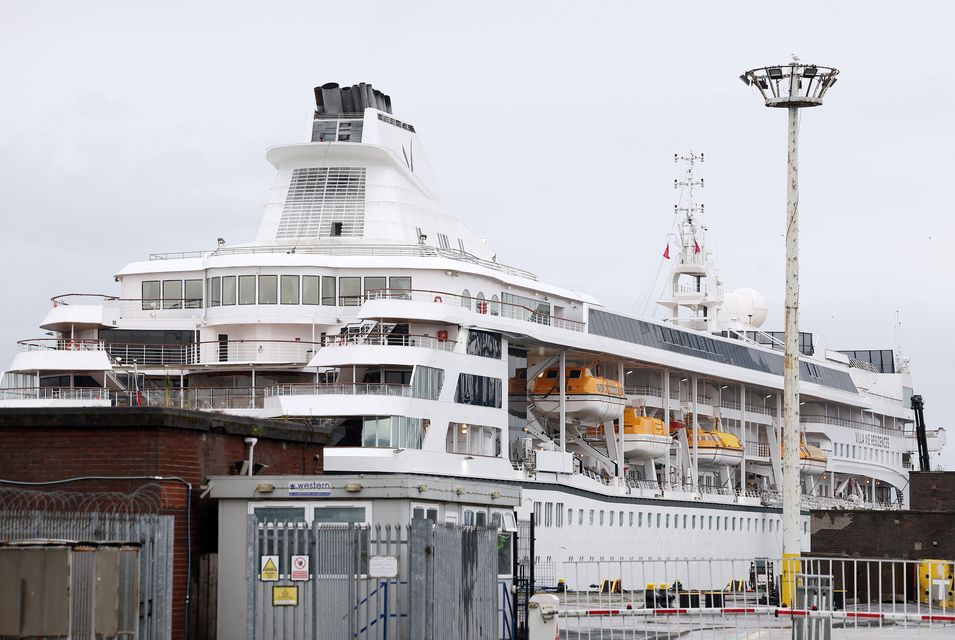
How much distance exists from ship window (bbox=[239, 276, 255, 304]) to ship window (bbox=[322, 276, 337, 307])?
228 centimetres

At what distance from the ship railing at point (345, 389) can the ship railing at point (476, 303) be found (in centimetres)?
340

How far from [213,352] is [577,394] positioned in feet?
48.1

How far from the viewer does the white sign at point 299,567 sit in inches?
902

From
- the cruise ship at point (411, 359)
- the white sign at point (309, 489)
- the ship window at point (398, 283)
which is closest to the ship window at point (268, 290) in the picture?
the cruise ship at point (411, 359)

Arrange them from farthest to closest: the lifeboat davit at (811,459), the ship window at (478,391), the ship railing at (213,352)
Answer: the lifeboat davit at (811,459) < the ship railing at (213,352) < the ship window at (478,391)

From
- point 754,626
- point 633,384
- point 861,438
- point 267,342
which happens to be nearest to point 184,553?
point 754,626

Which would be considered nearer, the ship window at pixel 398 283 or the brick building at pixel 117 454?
the brick building at pixel 117 454

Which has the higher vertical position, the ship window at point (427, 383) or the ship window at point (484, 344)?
the ship window at point (484, 344)

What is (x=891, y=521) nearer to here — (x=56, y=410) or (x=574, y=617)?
(x=574, y=617)

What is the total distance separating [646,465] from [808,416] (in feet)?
59.0

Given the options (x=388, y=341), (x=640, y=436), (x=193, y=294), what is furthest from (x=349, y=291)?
(x=640, y=436)

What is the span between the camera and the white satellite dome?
8725 centimetres

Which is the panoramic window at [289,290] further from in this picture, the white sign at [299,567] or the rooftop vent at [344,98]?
the white sign at [299,567]

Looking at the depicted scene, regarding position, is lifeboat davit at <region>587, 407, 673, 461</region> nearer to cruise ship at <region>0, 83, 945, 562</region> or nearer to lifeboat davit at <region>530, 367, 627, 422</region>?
cruise ship at <region>0, 83, 945, 562</region>
